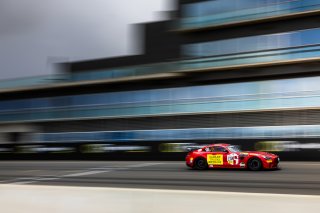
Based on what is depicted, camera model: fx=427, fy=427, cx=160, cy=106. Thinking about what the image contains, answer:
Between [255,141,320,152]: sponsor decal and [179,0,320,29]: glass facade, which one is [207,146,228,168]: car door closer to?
[255,141,320,152]: sponsor decal

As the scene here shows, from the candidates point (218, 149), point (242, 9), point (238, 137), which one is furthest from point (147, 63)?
point (218, 149)

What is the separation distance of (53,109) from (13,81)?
5.69 m

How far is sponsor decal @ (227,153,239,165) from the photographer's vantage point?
56.1 feet

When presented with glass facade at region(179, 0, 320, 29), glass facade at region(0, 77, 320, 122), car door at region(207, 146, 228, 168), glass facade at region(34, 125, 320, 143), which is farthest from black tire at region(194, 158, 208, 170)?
glass facade at region(179, 0, 320, 29)

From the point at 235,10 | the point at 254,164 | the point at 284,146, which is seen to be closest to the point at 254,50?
the point at 235,10

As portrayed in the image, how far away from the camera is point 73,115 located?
114ft

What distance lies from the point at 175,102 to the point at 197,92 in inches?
69.7

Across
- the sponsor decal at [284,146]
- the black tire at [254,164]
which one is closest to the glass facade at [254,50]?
the sponsor decal at [284,146]

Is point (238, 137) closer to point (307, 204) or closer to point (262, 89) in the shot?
point (262, 89)

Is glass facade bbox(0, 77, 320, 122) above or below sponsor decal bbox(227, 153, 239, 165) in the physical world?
above

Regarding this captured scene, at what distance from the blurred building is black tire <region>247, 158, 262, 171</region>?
720 cm

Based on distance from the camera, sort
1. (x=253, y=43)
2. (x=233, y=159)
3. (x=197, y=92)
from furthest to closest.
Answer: (x=197, y=92)
(x=253, y=43)
(x=233, y=159)

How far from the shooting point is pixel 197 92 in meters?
29.6

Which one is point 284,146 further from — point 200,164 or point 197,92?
point 197,92
